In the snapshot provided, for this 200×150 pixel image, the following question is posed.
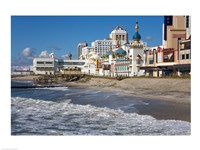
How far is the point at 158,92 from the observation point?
694 cm

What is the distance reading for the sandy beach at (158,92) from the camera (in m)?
5.73

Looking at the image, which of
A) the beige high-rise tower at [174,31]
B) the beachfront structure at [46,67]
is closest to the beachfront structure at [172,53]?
the beige high-rise tower at [174,31]

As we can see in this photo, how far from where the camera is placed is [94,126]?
18.0 ft

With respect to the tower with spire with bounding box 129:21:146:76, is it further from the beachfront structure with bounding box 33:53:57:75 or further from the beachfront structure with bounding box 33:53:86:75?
the beachfront structure with bounding box 33:53:57:75

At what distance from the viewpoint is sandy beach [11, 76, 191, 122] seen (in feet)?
18.8

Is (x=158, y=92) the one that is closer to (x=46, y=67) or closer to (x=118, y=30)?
(x=118, y=30)

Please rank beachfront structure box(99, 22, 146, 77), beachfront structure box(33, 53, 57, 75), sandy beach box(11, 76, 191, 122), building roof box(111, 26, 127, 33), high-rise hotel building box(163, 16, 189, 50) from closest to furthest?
1. sandy beach box(11, 76, 191, 122)
2. building roof box(111, 26, 127, 33)
3. high-rise hotel building box(163, 16, 189, 50)
4. beachfront structure box(33, 53, 57, 75)
5. beachfront structure box(99, 22, 146, 77)

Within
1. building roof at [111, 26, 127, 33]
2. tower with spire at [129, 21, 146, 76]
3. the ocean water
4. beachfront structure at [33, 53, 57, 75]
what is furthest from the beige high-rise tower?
beachfront structure at [33, 53, 57, 75]

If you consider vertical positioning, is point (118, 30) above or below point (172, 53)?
above

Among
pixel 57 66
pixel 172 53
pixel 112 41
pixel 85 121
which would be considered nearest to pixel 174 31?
pixel 172 53
